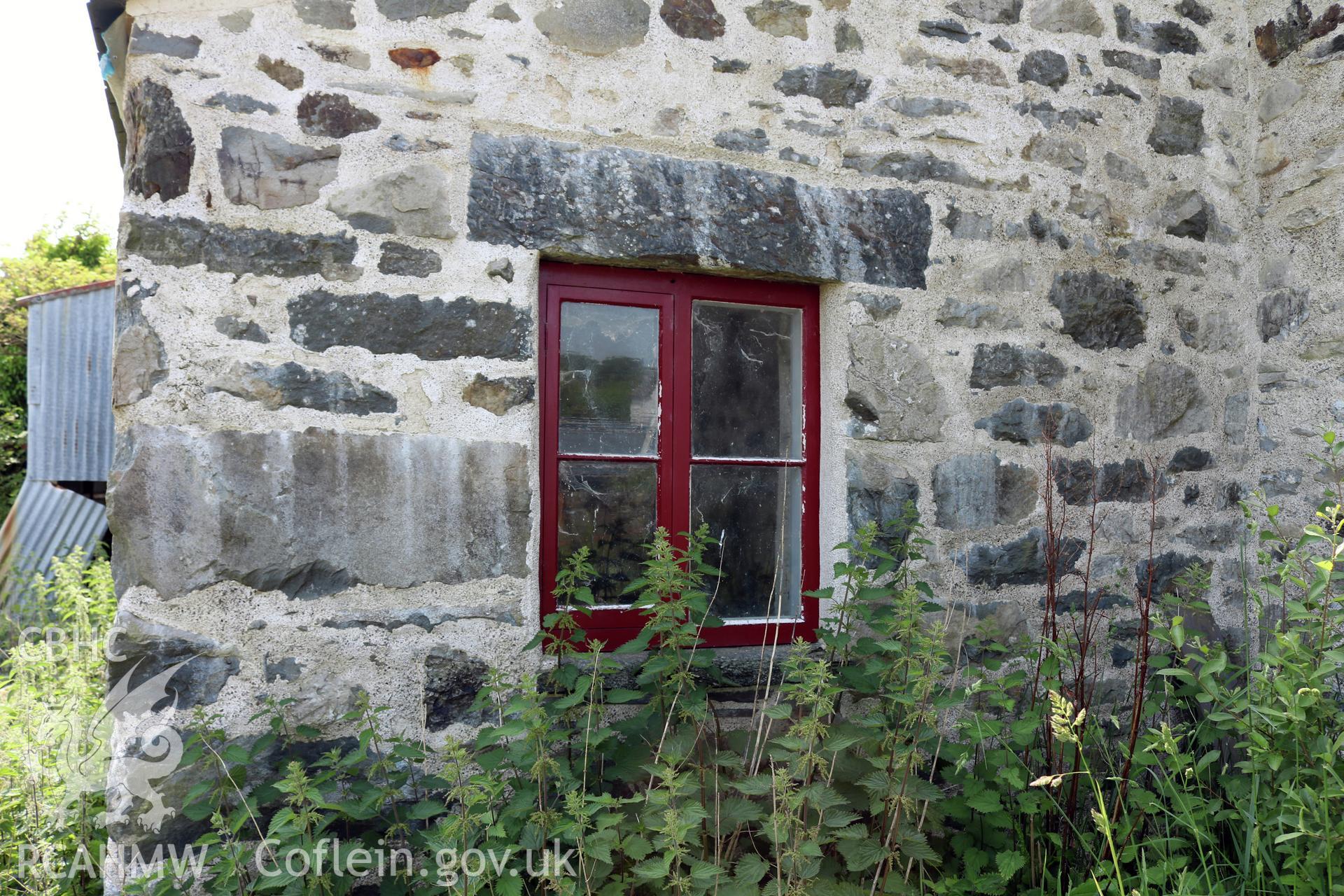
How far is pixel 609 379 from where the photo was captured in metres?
2.68

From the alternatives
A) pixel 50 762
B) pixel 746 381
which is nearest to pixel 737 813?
pixel 746 381

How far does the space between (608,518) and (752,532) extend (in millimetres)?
469

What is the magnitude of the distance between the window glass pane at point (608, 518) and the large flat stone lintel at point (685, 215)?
2.03 ft

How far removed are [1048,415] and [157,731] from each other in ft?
8.96

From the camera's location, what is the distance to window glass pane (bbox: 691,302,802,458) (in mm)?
2785

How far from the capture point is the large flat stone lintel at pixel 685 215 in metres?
2.48

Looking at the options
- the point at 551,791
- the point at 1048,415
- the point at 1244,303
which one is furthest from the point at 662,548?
the point at 1244,303

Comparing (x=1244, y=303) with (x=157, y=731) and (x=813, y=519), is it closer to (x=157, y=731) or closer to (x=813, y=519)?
(x=813, y=519)

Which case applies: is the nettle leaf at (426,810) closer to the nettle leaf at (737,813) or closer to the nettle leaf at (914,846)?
the nettle leaf at (737,813)

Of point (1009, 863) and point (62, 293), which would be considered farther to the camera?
point (62, 293)

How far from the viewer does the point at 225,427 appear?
88.4 inches

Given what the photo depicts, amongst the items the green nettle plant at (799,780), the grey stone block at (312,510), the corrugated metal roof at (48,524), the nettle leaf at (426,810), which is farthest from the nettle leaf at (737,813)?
the corrugated metal roof at (48,524)

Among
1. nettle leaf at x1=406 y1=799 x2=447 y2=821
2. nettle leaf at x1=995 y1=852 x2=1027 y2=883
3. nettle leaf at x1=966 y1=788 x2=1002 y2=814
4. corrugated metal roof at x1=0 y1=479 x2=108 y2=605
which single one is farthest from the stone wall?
corrugated metal roof at x1=0 y1=479 x2=108 y2=605

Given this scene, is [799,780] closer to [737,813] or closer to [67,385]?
[737,813]
